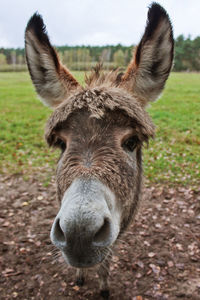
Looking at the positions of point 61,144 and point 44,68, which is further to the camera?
point 44,68

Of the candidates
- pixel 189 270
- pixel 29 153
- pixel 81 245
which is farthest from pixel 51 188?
pixel 81 245

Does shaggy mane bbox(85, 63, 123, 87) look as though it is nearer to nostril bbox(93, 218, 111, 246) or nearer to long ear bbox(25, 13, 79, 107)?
long ear bbox(25, 13, 79, 107)

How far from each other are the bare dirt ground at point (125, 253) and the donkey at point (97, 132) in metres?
0.98

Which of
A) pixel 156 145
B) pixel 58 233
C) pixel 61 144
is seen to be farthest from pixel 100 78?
pixel 156 145

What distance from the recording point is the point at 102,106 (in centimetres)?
289

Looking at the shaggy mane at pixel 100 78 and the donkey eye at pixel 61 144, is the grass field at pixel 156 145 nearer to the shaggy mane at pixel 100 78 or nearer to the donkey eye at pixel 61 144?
the shaggy mane at pixel 100 78

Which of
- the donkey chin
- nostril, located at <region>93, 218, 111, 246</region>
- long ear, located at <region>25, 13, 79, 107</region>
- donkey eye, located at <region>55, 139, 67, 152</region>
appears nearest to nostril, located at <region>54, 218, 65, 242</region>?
the donkey chin

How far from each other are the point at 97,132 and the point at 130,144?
23.4 inches

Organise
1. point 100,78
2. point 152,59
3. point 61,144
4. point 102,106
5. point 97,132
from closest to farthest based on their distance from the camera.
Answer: point 97,132 < point 102,106 < point 61,144 < point 152,59 < point 100,78

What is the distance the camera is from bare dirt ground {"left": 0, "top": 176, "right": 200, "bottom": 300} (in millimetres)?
4527

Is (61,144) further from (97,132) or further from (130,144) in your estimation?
(130,144)

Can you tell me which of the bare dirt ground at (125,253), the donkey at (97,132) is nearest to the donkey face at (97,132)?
the donkey at (97,132)

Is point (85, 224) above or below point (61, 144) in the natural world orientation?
below

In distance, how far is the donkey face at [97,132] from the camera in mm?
2107
